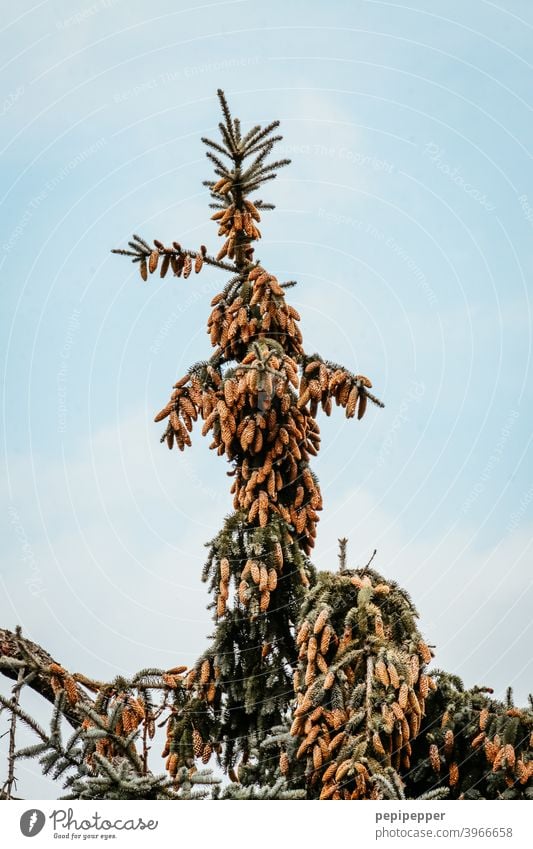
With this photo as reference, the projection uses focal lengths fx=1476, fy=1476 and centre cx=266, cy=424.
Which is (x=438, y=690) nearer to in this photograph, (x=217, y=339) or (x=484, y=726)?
(x=484, y=726)

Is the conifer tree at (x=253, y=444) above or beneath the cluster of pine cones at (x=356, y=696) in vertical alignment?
above

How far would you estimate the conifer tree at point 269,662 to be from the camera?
36.6 feet

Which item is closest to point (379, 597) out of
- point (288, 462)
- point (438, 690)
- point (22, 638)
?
point (438, 690)
